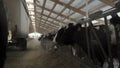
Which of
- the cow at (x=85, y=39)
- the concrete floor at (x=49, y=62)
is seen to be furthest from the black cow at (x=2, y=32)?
the cow at (x=85, y=39)

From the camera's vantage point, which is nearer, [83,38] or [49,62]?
[83,38]

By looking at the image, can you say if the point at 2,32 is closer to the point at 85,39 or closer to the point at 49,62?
the point at 85,39

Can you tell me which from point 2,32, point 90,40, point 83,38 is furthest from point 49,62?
point 2,32

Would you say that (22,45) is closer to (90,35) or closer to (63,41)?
(63,41)

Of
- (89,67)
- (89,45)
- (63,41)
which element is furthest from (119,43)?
(63,41)

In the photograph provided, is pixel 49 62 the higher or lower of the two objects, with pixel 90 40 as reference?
lower

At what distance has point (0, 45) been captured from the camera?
55.5 inches

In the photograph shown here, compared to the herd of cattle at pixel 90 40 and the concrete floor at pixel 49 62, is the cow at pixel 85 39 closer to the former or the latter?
the herd of cattle at pixel 90 40

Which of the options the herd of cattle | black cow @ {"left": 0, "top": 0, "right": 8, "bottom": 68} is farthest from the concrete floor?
black cow @ {"left": 0, "top": 0, "right": 8, "bottom": 68}

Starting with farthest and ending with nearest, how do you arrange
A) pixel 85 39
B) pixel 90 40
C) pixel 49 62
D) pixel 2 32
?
pixel 49 62
pixel 85 39
pixel 90 40
pixel 2 32

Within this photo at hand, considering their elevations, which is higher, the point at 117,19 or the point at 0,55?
the point at 117,19

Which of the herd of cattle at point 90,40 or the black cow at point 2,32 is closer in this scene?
the black cow at point 2,32

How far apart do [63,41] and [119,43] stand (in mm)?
1582

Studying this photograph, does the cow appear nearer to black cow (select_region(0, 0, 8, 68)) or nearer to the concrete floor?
the concrete floor
